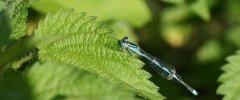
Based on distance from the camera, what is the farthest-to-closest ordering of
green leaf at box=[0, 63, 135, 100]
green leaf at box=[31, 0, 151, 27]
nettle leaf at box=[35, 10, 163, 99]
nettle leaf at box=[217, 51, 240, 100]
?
1. green leaf at box=[31, 0, 151, 27]
2. nettle leaf at box=[217, 51, 240, 100]
3. nettle leaf at box=[35, 10, 163, 99]
4. green leaf at box=[0, 63, 135, 100]

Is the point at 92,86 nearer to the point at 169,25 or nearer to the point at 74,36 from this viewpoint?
the point at 74,36

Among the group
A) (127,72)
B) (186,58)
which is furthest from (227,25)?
(127,72)

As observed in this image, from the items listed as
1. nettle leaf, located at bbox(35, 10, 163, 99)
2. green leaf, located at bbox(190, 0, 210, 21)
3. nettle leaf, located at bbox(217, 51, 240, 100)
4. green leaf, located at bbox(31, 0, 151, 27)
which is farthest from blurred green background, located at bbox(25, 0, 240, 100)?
nettle leaf, located at bbox(35, 10, 163, 99)

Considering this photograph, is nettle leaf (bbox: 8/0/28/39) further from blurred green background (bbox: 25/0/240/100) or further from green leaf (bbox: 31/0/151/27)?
blurred green background (bbox: 25/0/240/100)

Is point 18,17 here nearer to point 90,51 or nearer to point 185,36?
point 90,51

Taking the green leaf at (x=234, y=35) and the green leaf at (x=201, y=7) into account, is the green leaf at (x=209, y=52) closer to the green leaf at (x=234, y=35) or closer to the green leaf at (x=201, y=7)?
the green leaf at (x=234, y=35)

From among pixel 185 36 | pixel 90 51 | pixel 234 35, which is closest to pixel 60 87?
pixel 90 51

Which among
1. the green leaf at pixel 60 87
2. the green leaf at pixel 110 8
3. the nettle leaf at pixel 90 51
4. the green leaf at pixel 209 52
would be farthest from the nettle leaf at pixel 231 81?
the green leaf at pixel 60 87
